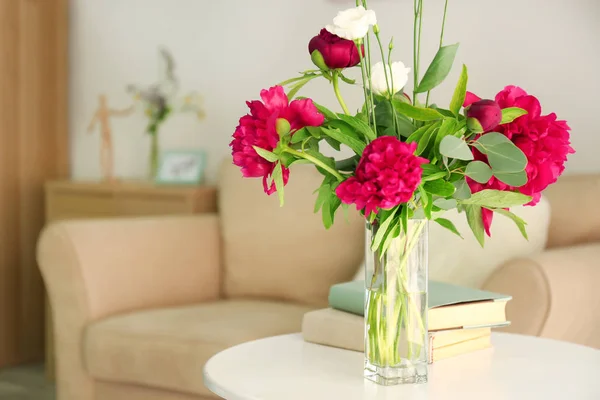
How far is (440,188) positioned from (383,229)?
0.30 feet

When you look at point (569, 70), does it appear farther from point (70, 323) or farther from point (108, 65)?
point (108, 65)

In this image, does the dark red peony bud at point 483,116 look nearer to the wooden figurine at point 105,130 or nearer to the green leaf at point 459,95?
the green leaf at point 459,95

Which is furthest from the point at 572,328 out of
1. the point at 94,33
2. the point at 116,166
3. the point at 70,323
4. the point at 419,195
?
the point at 94,33

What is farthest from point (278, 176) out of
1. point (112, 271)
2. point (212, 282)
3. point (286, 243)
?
point (212, 282)

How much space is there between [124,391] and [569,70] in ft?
5.29

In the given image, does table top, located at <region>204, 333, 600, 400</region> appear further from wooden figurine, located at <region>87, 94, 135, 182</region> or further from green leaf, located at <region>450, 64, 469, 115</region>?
wooden figurine, located at <region>87, 94, 135, 182</region>

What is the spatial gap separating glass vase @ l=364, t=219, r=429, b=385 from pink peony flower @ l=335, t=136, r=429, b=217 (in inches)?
5.5

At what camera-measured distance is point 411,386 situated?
3.84ft

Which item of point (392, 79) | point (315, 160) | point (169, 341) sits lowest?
point (169, 341)

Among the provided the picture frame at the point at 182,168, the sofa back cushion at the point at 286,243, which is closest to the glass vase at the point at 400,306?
the sofa back cushion at the point at 286,243

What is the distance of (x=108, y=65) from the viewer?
3.65 meters

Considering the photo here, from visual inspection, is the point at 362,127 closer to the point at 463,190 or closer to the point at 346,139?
the point at 346,139

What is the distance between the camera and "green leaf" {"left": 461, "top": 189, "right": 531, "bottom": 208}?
3.71 feet

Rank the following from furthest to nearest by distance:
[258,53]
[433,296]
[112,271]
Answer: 1. [258,53]
2. [112,271]
3. [433,296]
